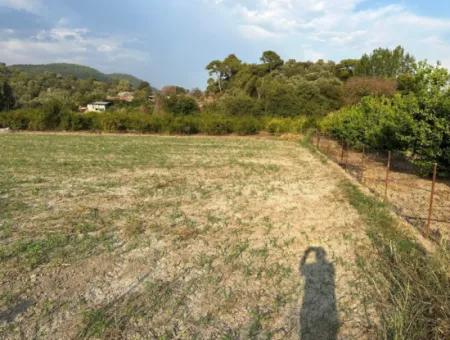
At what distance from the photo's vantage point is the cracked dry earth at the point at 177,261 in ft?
8.54

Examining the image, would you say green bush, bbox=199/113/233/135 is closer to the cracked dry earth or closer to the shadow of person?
the cracked dry earth

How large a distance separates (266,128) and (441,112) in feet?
53.3

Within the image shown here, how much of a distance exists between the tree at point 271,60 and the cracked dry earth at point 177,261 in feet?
132

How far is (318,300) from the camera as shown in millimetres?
2967

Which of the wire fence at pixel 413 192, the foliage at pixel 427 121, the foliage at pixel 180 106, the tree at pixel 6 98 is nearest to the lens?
the wire fence at pixel 413 192

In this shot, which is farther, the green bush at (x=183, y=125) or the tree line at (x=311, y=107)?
the green bush at (x=183, y=125)

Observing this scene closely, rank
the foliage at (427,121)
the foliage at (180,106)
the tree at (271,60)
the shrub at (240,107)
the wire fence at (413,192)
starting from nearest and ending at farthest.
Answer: the wire fence at (413,192) → the foliage at (427,121) → the shrub at (240,107) → the foliage at (180,106) → the tree at (271,60)

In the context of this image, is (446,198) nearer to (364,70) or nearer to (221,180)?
(221,180)

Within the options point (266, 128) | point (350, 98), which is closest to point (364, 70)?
point (350, 98)

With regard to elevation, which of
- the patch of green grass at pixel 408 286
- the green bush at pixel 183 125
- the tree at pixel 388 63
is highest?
the tree at pixel 388 63

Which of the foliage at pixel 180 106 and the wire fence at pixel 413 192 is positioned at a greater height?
the foliage at pixel 180 106

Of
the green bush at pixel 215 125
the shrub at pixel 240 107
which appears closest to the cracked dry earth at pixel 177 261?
the green bush at pixel 215 125

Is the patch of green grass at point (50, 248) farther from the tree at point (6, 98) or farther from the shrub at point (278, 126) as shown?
the tree at point (6, 98)

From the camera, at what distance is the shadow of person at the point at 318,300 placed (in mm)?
2555
